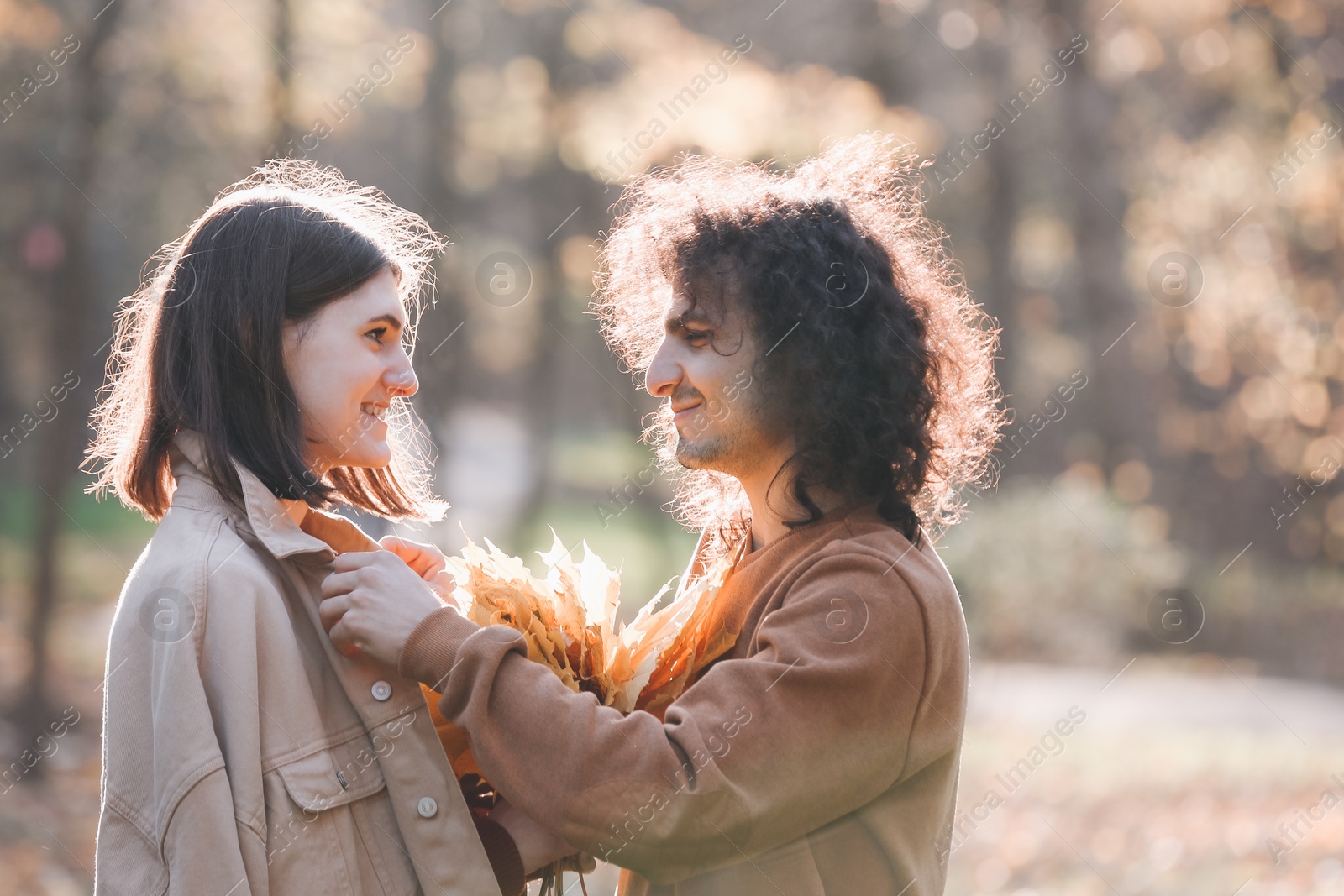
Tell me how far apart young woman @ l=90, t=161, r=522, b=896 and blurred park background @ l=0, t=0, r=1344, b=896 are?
4.20ft

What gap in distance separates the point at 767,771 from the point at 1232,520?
15052 millimetres

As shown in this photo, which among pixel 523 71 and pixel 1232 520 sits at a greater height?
pixel 523 71

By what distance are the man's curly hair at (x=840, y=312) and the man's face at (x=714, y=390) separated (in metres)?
0.03

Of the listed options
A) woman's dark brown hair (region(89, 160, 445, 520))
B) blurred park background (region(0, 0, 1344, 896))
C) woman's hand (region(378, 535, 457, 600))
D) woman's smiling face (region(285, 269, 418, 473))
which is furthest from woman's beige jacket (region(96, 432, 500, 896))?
blurred park background (region(0, 0, 1344, 896))

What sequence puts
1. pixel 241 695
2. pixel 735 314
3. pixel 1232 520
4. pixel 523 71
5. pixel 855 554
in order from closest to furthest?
pixel 241 695
pixel 855 554
pixel 735 314
pixel 523 71
pixel 1232 520

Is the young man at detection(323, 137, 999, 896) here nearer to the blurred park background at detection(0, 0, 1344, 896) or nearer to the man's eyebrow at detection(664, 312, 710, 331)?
the man's eyebrow at detection(664, 312, 710, 331)

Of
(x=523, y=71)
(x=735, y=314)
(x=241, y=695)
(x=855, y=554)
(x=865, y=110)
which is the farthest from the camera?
(x=523, y=71)

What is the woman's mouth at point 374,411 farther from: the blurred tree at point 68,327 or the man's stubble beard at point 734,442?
the blurred tree at point 68,327

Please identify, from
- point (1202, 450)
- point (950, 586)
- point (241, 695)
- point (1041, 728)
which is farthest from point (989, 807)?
point (1202, 450)

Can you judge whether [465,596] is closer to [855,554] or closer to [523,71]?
[855,554]

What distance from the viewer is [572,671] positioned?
2.35 meters

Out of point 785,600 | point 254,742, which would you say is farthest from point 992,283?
→ point 254,742

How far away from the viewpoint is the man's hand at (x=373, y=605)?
2.15 metres

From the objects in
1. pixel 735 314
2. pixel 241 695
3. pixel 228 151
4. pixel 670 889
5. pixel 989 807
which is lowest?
pixel 989 807
